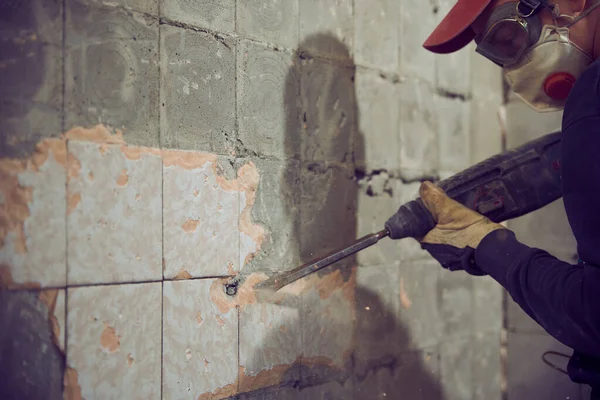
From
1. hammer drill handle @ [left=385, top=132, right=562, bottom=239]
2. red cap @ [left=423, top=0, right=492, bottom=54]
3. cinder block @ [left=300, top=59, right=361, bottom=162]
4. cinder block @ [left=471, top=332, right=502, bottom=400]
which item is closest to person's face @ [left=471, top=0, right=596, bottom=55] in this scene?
red cap @ [left=423, top=0, right=492, bottom=54]

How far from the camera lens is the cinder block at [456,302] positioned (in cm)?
264

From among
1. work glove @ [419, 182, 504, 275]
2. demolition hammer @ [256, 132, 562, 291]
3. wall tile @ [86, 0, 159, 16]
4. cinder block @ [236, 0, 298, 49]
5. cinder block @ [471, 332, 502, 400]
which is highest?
cinder block @ [236, 0, 298, 49]

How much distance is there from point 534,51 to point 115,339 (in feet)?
5.06

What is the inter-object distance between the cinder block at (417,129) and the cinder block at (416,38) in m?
0.06

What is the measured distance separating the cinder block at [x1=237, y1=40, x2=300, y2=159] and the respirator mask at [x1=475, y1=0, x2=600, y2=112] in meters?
0.71

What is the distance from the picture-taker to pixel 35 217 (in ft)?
4.59

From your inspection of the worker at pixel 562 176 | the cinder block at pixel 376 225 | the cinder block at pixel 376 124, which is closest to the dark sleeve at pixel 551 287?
the worker at pixel 562 176

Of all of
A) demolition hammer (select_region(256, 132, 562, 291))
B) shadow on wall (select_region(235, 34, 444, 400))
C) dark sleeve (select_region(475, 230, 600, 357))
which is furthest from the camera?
shadow on wall (select_region(235, 34, 444, 400))

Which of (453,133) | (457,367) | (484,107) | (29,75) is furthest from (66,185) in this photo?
(484,107)

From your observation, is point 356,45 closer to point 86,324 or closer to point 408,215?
point 408,215

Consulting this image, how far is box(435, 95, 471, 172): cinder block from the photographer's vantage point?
8.79ft

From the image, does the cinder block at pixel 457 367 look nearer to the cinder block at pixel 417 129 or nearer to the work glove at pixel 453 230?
the cinder block at pixel 417 129

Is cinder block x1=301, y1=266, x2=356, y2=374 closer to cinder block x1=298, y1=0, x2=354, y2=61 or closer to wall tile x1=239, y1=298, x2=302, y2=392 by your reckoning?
wall tile x1=239, y1=298, x2=302, y2=392

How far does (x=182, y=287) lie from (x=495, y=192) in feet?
3.74
